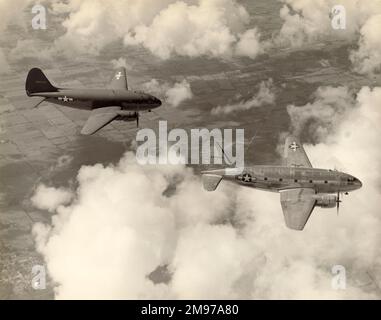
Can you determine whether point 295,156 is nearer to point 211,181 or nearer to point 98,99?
point 211,181

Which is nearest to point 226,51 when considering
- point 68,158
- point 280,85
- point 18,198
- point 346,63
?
point 280,85

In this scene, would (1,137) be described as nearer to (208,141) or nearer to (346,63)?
(208,141)

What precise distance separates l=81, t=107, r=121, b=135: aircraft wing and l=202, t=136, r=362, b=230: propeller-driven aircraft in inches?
847

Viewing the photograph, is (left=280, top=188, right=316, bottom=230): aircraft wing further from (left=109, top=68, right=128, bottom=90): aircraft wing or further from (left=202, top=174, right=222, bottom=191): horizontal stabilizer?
(left=109, top=68, right=128, bottom=90): aircraft wing

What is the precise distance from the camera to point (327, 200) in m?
63.9

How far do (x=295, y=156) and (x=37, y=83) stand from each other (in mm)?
51418

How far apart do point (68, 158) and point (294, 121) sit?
2952 inches

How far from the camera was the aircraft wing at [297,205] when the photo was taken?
6247cm

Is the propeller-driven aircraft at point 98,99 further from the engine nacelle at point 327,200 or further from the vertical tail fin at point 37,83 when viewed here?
the engine nacelle at point 327,200

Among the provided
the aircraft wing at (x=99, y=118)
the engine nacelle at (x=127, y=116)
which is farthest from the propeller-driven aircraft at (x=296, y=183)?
the aircraft wing at (x=99, y=118)

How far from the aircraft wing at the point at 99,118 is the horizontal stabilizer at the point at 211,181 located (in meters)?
21.8

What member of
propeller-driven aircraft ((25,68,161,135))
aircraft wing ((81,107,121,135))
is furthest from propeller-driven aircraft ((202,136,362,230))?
aircraft wing ((81,107,121,135))

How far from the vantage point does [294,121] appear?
14188 centimetres

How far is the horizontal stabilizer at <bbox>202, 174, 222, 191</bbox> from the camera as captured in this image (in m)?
68.8
